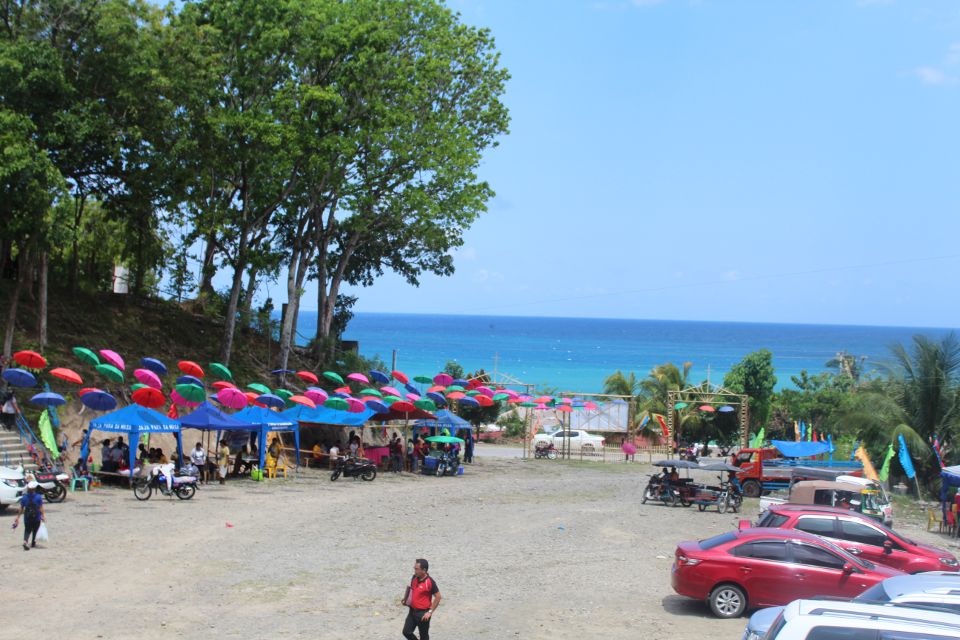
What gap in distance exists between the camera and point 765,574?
12.9 metres

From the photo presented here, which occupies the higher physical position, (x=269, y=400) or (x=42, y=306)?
(x=42, y=306)

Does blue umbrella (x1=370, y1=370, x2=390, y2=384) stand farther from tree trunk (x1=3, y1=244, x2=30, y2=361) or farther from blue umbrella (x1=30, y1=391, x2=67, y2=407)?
blue umbrella (x1=30, y1=391, x2=67, y2=407)

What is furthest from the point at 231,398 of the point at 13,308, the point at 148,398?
the point at 13,308

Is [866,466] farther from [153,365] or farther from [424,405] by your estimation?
[153,365]

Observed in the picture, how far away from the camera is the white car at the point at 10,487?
63.2 ft

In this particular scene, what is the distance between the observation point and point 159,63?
3012 centimetres

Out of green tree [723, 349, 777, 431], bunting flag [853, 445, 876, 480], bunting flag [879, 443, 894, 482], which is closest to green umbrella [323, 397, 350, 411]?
bunting flag [853, 445, 876, 480]

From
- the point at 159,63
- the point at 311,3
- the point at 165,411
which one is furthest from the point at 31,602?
the point at 311,3

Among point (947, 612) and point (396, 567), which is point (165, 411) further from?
point (947, 612)

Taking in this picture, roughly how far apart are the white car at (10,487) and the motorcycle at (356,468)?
34.5ft

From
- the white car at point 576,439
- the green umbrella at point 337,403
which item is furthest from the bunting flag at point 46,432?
the white car at point 576,439

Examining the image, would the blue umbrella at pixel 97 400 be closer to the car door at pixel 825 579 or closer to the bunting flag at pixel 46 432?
the bunting flag at pixel 46 432

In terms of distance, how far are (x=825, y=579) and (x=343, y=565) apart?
7.89 meters

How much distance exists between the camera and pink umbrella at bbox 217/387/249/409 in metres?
26.2
